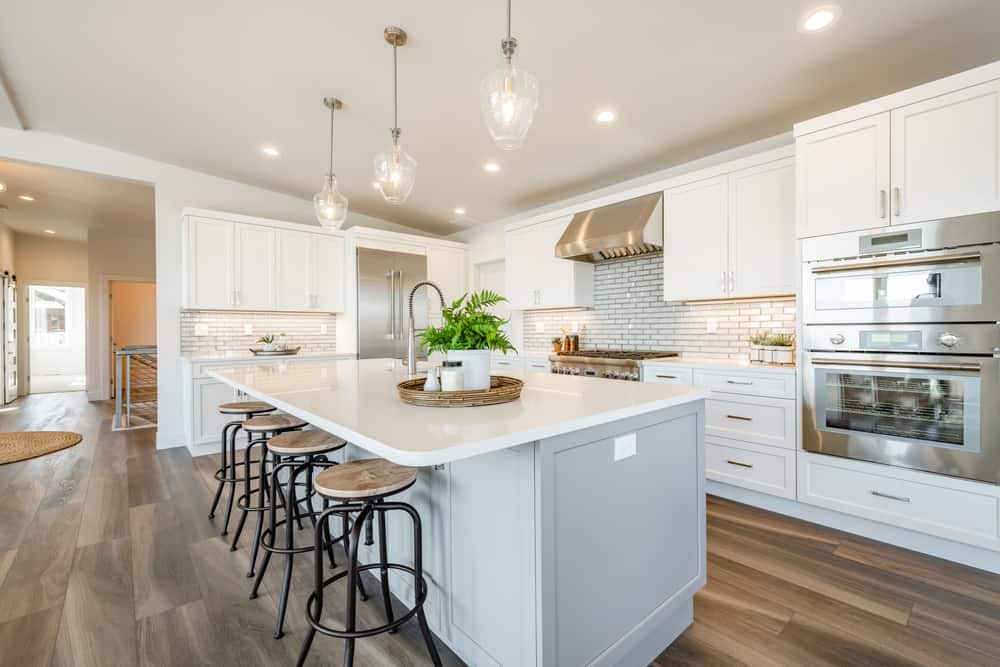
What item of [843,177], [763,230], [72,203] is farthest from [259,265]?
[843,177]

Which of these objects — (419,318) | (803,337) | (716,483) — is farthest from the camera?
(419,318)

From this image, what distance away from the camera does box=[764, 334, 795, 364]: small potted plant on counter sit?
2.89m

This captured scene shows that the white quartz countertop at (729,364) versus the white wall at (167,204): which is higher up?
the white wall at (167,204)

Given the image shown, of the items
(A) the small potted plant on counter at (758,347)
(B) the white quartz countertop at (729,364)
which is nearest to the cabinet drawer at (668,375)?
(B) the white quartz countertop at (729,364)

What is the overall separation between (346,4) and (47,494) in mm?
3773

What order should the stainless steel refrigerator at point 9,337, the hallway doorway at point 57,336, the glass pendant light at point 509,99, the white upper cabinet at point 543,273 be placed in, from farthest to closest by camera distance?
the hallway doorway at point 57,336 < the stainless steel refrigerator at point 9,337 < the white upper cabinet at point 543,273 < the glass pendant light at point 509,99

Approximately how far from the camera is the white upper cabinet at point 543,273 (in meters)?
4.34

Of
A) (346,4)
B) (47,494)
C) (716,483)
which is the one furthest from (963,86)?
(47,494)

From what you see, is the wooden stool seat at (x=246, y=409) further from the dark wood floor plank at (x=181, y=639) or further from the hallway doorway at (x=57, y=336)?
the hallway doorway at (x=57, y=336)

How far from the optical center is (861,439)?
2.36m

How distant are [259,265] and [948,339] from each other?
5420 millimetres

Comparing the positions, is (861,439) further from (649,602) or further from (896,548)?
(649,602)

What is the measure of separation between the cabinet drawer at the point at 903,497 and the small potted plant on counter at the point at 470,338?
7.28 feet

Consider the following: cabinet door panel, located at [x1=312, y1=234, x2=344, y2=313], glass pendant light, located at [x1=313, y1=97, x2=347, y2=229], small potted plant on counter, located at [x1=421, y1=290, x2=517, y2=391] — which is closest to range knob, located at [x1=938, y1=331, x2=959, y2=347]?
small potted plant on counter, located at [x1=421, y1=290, x2=517, y2=391]
